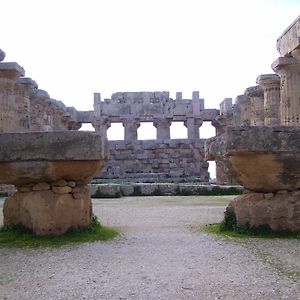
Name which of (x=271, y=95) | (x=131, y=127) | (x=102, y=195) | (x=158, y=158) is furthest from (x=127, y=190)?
(x=131, y=127)

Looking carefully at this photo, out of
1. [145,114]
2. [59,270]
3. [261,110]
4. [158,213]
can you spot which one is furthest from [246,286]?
[145,114]

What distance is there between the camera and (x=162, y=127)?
33.3 m

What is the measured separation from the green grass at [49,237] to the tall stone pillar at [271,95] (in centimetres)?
1423

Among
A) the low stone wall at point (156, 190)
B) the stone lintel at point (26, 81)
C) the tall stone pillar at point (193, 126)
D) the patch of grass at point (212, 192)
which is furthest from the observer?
the tall stone pillar at point (193, 126)

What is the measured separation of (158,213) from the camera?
9.29 meters

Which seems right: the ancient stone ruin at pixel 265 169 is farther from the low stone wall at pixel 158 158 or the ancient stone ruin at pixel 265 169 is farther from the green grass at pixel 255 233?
the low stone wall at pixel 158 158

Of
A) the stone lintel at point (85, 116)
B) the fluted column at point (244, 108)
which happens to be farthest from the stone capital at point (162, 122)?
the fluted column at point (244, 108)

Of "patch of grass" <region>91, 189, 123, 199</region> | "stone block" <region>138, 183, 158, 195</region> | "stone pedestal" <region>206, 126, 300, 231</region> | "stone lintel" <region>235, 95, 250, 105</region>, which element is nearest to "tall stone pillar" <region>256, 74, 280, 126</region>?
"stone lintel" <region>235, 95, 250, 105</region>

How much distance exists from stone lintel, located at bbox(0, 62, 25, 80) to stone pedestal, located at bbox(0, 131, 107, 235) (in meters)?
11.5

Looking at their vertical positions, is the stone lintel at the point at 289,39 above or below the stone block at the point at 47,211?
above

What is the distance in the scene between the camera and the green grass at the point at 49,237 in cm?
599

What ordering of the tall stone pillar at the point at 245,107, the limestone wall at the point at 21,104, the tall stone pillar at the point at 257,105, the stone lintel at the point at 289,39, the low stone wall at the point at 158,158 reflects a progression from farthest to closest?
the low stone wall at the point at 158,158
the tall stone pillar at the point at 245,107
the tall stone pillar at the point at 257,105
the limestone wall at the point at 21,104
the stone lintel at the point at 289,39

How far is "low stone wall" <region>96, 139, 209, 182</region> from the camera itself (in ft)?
88.3

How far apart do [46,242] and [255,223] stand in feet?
8.52
